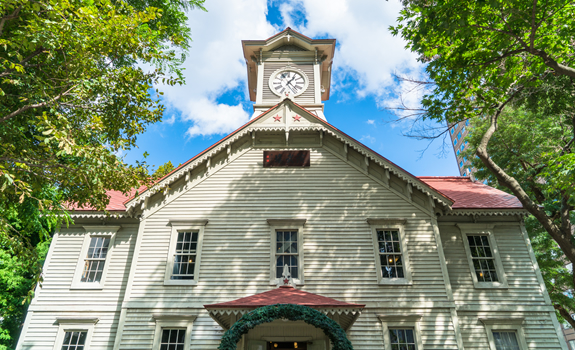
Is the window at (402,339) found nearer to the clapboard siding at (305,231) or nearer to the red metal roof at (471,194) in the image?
the clapboard siding at (305,231)

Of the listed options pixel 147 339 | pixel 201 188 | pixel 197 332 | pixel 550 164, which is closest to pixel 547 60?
pixel 550 164

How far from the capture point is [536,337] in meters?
12.1

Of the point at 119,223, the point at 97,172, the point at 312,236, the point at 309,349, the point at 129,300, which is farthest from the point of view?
the point at 119,223

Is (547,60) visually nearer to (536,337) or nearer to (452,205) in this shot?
(452,205)

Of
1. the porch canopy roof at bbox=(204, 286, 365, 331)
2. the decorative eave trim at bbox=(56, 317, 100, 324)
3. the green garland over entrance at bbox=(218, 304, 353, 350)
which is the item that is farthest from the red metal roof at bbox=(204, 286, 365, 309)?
the decorative eave trim at bbox=(56, 317, 100, 324)

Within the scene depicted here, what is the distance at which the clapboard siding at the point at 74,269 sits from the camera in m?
12.7

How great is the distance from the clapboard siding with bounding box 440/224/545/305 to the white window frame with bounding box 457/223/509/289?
0.45 feet

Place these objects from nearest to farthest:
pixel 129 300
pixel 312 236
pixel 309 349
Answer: pixel 309 349 → pixel 129 300 → pixel 312 236

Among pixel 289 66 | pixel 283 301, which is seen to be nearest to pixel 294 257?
pixel 283 301

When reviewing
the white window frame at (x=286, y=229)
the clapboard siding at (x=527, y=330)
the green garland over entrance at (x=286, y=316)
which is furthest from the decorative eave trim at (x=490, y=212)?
the green garland over entrance at (x=286, y=316)

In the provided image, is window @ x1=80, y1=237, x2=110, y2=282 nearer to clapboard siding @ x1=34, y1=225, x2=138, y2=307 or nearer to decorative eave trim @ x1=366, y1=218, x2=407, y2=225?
clapboard siding @ x1=34, y1=225, x2=138, y2=307

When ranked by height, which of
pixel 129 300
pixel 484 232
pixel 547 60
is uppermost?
pixel 547 60

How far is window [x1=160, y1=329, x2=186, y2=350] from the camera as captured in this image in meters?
11.6

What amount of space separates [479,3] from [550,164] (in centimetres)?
552
